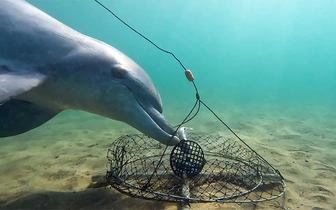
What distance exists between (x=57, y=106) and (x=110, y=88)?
3.22 feet

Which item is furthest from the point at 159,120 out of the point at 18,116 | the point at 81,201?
the point at 18,116

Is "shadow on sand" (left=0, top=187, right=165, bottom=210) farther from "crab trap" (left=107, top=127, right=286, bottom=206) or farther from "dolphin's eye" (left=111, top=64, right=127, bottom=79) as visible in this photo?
"dolphin's eye" (left=111, top=64, right=127, bottom=79)

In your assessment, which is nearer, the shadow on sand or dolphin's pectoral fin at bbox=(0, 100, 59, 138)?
the shadow on sand

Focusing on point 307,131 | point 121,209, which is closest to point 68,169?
point 121,209

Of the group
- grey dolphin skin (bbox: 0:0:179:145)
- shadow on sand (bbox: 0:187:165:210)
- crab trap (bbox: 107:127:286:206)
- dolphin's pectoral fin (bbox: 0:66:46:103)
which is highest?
grey dolphin skin (bbox: 0:0:179:145)

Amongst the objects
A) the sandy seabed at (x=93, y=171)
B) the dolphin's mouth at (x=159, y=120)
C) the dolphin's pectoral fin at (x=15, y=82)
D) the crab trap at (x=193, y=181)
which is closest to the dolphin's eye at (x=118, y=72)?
the dolphin's mouth at (x=159, y=120)

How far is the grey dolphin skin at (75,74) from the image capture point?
3328 millimetres

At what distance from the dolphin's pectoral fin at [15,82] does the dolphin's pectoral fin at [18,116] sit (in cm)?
73

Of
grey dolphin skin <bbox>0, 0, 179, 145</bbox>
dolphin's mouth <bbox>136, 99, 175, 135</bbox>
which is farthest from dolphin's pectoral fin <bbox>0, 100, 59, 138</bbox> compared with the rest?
dolphin's mouth <bbox>136, 99, 175, 135</bbox>

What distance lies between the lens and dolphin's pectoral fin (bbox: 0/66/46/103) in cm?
277

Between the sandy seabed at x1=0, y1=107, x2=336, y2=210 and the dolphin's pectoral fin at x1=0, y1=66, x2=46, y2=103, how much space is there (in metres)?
1.54

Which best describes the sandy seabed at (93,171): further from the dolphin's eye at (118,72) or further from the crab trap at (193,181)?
the dolphin's eye at (118,72)

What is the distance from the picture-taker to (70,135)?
29.3 feet

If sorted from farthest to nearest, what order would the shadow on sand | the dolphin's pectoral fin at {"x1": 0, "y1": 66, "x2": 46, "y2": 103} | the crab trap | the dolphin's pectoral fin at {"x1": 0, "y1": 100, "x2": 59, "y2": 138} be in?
the dolphin's pectoral fin at {"x1": 0, "y1": 100, "x2": 59, "y2": 138} → the crab trap → the shadow on sand → the dolphin's pectoral fin at {"x1": 0, "y1": 66, "x2": 46, "y2": 103}
